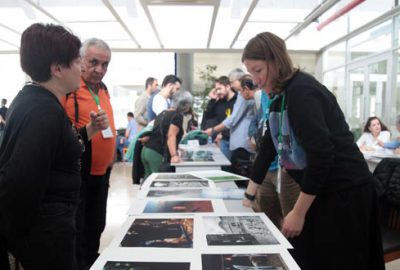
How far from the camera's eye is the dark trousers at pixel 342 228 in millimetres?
1112

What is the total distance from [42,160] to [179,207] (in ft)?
1.65

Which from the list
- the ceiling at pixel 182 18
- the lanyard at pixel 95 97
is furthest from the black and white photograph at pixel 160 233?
the ceiling at pixel 182 18

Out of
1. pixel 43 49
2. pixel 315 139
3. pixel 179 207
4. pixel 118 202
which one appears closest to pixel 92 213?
pixel 179 207

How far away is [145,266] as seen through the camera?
0.75 m

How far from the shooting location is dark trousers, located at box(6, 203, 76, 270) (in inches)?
36.7

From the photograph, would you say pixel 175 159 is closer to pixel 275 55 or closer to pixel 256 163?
pixel 256 163

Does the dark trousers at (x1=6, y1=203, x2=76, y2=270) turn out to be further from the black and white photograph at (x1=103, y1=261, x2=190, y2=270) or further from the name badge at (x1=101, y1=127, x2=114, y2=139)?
the name badge at (x1=101, y1=127, x2=114, y2=139)

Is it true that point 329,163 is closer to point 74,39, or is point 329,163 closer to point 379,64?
point 74,39

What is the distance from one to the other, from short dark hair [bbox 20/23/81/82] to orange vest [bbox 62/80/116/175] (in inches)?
21.2

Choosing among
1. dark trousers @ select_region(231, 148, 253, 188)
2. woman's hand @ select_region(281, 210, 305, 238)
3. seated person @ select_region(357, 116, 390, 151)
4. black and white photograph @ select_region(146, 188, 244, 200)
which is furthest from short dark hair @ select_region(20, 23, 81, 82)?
Result: seated person @ select_region(357, 116, 390, 151)

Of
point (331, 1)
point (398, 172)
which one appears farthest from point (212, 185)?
point (331, 1)

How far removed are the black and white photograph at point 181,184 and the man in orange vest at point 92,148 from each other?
1.01ft

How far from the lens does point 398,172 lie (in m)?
1.66

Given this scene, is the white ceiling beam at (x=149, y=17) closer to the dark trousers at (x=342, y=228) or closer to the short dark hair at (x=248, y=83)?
the short dark hair at (x=248, y=83)
